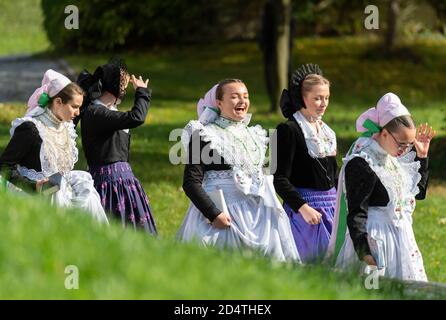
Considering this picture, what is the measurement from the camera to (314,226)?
880 centimetres

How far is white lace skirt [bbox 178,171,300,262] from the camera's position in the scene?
8.42 metres

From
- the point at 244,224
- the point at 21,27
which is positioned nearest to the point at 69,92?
the point at 244,224

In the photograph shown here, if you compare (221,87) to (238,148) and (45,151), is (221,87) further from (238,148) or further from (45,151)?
(45,151)

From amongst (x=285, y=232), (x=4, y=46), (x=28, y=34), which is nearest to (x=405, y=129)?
(x=285, y=232)

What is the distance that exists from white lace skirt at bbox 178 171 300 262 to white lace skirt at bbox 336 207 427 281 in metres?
0.71

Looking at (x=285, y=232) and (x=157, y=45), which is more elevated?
(x=157, y=45)

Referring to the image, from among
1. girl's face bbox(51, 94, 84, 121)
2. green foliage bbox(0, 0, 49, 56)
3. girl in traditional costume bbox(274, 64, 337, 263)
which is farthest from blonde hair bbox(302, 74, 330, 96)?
green foliage bbox(0, 0, 49, 56)

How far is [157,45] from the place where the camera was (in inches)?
1367

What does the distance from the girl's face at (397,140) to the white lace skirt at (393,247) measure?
1.39ft

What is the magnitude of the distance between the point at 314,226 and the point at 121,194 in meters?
1.58

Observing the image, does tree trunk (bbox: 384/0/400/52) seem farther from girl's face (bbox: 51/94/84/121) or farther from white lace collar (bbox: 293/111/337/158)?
girl's face (bbox: 51/94/84/121)
